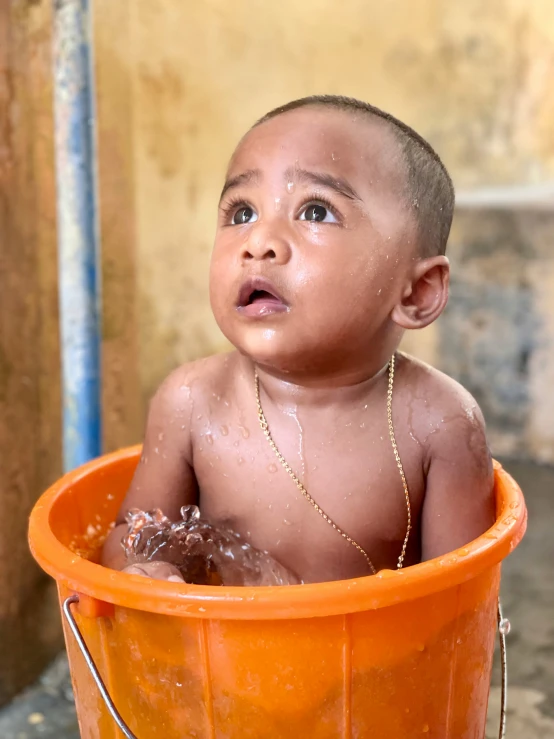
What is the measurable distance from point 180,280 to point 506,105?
39.4 inches

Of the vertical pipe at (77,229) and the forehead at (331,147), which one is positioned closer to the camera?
the forehead at (331,147)

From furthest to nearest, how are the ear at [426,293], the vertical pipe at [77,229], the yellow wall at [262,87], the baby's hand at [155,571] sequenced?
1. the yellow wall at [262,87]
2. the vertical pipe at [77,229]
3. the ear at [426,293]
4. the baby's hand at [155,571]

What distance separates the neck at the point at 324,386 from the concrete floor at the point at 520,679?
0.61m

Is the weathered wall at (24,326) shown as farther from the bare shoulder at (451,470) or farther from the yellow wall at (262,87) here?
the bare shoulder at (451,470)

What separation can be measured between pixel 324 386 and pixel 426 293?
15 centimetres

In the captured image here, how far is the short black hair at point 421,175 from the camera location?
765 millimetres

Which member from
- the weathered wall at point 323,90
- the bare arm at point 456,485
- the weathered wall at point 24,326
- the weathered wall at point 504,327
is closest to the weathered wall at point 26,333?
the weathered wall at point 24,326

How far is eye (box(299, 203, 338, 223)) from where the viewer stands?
73cm

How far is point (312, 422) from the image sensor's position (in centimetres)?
82

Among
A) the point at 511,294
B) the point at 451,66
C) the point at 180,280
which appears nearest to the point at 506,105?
the point at 451,66

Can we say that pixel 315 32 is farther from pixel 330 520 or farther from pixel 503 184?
pixel 330 520

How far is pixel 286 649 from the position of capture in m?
0.59

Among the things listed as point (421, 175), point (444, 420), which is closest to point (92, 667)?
point (444, 420)

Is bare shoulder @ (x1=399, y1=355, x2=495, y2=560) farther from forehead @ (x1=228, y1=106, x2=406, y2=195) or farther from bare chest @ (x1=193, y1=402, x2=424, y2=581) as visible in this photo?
forehead @ (x1=228, y1=106, x2=406, y2=195)
